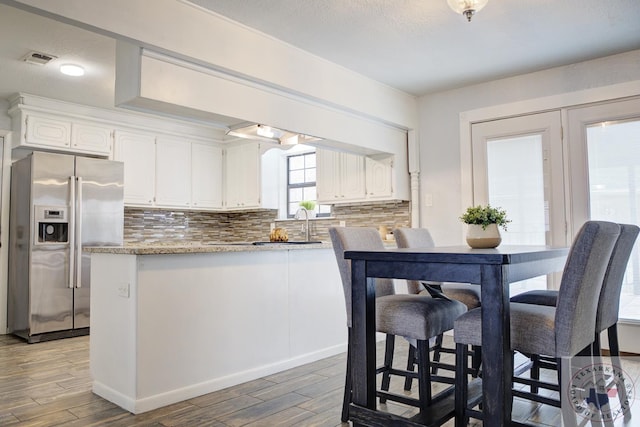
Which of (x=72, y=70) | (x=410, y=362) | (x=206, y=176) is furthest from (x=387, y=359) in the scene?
(x=206, y=176)

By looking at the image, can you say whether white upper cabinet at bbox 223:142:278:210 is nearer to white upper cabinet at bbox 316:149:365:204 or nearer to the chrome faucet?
the chrome faucet

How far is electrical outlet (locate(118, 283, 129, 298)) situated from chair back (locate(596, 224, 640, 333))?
2479 millimetres

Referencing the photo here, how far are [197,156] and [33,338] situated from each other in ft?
9.50

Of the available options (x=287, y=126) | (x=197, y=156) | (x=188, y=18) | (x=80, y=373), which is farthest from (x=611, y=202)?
(x=197, y=156)

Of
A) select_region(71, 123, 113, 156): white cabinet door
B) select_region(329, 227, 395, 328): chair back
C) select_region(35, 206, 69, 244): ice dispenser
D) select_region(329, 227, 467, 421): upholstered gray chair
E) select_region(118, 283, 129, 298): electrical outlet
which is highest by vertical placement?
select_region(71, 123, 113, 156): white cabinet door

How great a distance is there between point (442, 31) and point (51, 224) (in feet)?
13.6

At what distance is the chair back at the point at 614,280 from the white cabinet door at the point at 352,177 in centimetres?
285

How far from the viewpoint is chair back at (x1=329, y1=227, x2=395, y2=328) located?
7.77 feet

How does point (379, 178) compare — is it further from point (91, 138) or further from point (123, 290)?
point (91, 138)

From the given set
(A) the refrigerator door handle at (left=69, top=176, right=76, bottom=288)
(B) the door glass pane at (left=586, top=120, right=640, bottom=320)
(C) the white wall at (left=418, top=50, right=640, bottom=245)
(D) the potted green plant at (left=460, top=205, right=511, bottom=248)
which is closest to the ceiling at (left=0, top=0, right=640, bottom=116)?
(C) the white wall at (left=418, top=50, right=640, bottom=245)

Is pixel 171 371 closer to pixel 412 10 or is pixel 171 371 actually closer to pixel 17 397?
pixel 17 397

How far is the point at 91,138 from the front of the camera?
516 cm

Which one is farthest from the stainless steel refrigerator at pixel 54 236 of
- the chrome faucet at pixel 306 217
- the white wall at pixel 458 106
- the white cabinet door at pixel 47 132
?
the white wall at pixel 458 106

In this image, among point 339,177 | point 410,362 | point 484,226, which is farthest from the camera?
point 339,177
